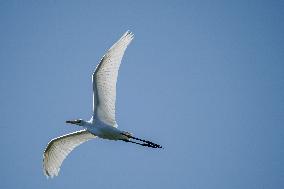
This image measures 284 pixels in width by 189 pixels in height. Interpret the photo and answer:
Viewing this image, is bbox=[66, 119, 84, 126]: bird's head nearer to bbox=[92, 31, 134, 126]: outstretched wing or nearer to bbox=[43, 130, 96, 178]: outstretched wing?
bbox=[43, 130, 96, 178]: outstretched wing

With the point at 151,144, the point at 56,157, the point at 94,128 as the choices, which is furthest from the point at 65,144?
the point at 151,144

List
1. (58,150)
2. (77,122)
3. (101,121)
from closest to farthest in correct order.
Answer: (101,121) → (77,122) → (58,150)

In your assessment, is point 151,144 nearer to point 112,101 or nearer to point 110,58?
point 112,101

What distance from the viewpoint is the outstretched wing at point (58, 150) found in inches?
830

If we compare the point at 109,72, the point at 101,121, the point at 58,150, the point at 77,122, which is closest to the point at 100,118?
the point at 101,121

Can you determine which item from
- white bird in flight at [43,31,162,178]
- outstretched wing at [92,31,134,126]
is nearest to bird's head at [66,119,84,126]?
white bird in flight at [43,31,162,178]

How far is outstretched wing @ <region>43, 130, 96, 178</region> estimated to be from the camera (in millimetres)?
21094

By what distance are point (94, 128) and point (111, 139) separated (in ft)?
2.40

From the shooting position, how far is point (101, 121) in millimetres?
19312

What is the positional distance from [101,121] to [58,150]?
3048mm

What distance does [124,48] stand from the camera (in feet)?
59.5

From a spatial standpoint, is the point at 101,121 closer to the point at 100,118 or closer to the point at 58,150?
the point at 100,118

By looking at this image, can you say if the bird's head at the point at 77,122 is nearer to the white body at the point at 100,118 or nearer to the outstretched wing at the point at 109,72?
the white body at the point at 100,118

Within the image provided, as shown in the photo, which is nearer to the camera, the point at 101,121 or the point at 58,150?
the point at 101,121
